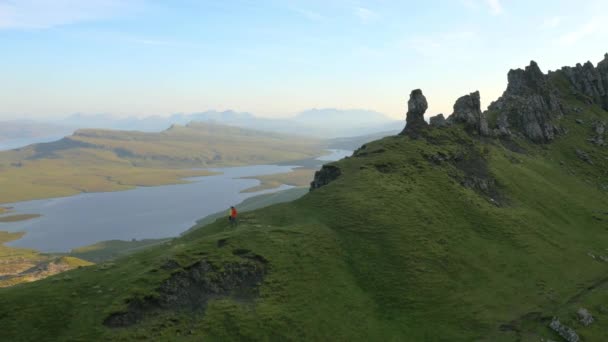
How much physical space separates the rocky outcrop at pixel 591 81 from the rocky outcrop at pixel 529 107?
52.4ft

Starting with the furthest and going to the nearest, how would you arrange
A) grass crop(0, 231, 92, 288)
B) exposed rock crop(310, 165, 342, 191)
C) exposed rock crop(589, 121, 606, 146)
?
grass crop(0, 231, 92, 288)
exposed rock crop(589, 121, 606, 146)
exposed rock crop(310, 165, 342, 191)

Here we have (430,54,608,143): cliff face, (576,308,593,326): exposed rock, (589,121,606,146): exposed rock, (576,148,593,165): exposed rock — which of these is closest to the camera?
(576,308,593,326): exposed rock

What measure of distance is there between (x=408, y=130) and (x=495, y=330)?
55.8 metres

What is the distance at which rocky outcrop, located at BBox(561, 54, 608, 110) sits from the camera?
151 meters

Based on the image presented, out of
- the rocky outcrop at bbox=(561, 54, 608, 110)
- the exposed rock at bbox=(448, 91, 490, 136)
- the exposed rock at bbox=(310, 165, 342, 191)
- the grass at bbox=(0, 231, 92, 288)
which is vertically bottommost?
the grass at bbox=(0, 231, 92, 288)

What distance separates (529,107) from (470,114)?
33702 mm

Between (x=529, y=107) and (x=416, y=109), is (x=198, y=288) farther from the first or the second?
(x=529, y=107)

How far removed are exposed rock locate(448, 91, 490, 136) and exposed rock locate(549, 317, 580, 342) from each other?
6627 centimetres

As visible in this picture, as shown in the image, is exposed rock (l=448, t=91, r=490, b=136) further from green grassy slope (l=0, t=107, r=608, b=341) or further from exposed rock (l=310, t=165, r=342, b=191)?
exposed rock (l=310, t=165, r=342, b=191)

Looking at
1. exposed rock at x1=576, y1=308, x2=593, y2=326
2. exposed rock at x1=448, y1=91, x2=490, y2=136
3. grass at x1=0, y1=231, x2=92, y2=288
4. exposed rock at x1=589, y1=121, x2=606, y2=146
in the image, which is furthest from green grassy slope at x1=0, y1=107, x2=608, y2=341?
grass at x1=0, y1=231, x2=92, y2=288

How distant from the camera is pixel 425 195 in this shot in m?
65.1

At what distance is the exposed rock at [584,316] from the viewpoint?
133ft

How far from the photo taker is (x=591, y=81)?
153 meters

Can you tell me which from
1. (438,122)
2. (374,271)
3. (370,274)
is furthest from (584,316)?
(438,122)
